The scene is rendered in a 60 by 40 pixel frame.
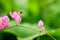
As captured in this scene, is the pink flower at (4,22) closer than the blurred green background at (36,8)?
Yes

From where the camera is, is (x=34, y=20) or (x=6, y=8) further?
(x=6, y=8)

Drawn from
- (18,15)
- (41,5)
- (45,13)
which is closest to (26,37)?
(18,15)

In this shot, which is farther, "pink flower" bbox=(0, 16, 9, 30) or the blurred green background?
the blurred green background

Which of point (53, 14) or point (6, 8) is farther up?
point (6, 8)

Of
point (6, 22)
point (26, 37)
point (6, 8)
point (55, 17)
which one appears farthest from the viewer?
point (6, 8)

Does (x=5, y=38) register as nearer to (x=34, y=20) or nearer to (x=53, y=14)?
(x=34, y=20)

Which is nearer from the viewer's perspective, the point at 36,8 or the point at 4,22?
the point at 4,22

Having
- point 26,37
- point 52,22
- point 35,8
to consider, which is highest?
point 35,8

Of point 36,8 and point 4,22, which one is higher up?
point 36,8

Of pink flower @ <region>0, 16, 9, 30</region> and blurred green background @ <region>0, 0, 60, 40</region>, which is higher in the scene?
blurred green background @ <region>0, 0, 60, 40</region>

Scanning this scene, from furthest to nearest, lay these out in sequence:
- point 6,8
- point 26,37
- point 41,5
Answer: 1. point 41,5
2. point 6,8
3. point 26,37

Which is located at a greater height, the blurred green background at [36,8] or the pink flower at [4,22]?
the blurred green background at [36,8]
